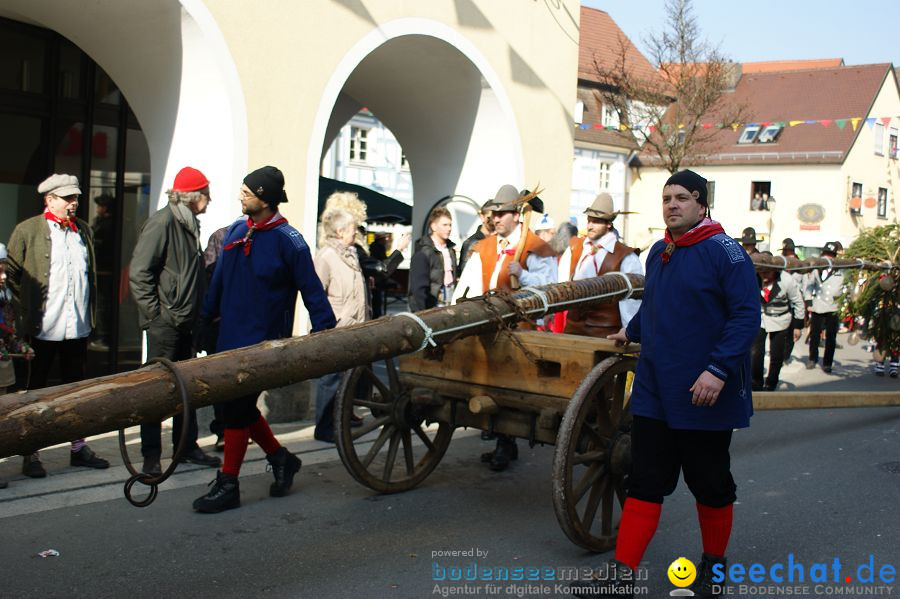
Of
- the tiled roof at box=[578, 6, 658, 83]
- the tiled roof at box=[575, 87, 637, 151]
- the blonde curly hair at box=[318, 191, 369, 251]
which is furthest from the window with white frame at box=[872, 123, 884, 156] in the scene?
the blonde curly hair at box=[318, 191, 369, 251]

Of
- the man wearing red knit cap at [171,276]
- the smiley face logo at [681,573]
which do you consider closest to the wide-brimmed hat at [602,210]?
the man wearing red knit cap at [171,276]

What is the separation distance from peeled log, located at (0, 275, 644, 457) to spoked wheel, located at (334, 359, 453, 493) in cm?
82

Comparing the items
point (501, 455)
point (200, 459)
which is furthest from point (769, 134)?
point (200, 459)

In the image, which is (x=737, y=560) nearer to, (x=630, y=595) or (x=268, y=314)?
(x=630, y=595)

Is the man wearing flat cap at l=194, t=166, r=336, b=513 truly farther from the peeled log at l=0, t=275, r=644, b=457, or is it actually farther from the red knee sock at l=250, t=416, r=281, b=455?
the peeled log at l=0, t=275, r=644, b=457

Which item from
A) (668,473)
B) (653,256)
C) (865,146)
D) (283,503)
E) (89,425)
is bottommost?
(283,503)

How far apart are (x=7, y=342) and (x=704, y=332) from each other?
395 cm

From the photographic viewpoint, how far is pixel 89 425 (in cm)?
334

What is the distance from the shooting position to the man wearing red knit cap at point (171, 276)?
607 centimetres

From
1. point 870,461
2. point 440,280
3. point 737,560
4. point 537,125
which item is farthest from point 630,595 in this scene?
point 537,125

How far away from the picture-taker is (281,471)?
5801mm

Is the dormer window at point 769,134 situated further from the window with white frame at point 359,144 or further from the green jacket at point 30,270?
the green jacket at point 30,270

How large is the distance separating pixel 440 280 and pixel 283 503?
11.8 feet

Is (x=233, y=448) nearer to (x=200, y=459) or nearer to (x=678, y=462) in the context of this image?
(x=200, y=459)
